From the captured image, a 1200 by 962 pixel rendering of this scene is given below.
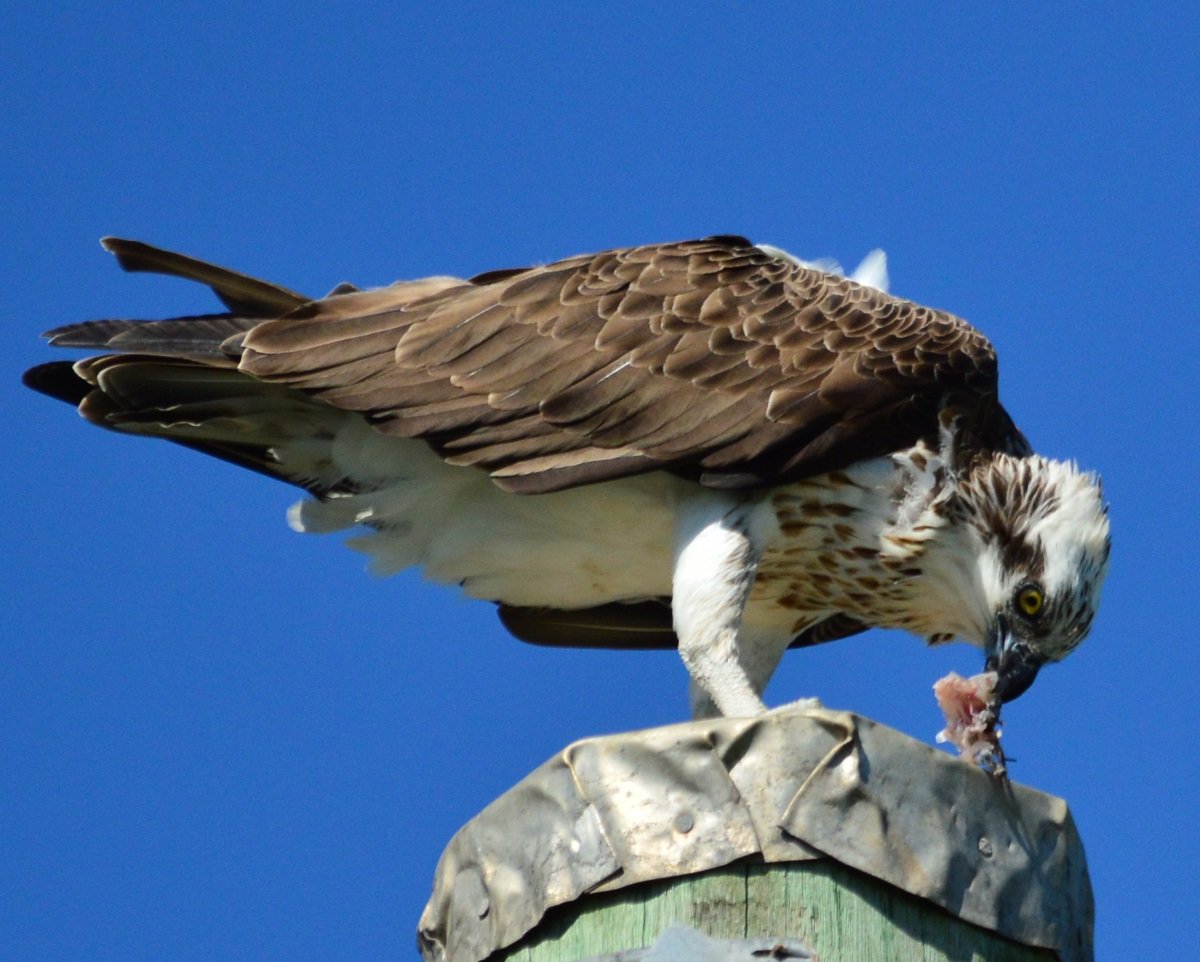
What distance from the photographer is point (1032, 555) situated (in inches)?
245

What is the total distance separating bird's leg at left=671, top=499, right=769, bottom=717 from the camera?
19.2 ft

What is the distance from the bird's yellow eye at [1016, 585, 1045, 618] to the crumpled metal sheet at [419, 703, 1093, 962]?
1.93 metres

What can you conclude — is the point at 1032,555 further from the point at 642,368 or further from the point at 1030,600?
the point at 642,368

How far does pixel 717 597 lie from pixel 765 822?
6.26 feet

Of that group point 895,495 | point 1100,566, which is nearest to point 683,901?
point 895,495

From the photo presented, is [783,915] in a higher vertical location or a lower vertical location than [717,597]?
lower

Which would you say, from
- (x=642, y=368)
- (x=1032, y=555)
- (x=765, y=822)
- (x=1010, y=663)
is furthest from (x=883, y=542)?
(x=765, y=822)

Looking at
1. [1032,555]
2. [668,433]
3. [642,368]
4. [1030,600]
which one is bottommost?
[1030,600]

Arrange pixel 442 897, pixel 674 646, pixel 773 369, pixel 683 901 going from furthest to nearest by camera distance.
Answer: pixel 674 646, pixel 773 369, pixel 442 897, pixel 683 901

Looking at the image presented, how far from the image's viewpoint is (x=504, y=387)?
6.25m

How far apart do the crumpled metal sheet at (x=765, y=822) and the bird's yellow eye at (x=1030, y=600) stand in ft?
6.32

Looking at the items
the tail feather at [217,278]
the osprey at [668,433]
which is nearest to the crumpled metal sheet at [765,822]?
the osprey at [668,433]

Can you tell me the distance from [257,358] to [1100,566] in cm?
301

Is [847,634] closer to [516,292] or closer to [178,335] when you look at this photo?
[516,292]
